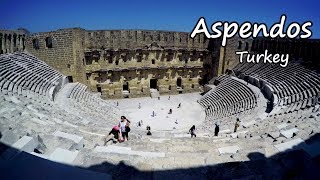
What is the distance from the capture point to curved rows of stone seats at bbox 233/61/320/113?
14883mm

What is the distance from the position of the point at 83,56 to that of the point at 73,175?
21.2 meters

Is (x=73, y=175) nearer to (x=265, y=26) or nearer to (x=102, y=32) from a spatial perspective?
(x=265, y=26)

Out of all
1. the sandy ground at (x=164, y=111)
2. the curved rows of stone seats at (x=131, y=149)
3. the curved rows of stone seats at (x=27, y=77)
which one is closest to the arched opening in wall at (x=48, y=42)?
the curved rows of stone seats at (x=27, y=77)

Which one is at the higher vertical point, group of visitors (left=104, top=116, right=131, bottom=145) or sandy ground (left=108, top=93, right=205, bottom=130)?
group of visitors (left=104, top=116, right=131, bottom=145)

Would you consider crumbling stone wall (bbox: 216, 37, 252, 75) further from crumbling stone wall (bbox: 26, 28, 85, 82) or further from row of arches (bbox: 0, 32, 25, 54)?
row of arches (bbox: 0, 32, 25, 54)

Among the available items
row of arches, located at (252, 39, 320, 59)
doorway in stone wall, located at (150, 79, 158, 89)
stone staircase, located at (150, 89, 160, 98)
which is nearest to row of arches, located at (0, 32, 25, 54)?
stone staircase, located at (150, 89, 160, 98)

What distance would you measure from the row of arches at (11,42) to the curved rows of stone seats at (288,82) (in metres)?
20.9

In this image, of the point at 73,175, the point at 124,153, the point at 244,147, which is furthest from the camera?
the point at 244,147

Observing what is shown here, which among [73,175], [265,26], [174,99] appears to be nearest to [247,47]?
[174,99]

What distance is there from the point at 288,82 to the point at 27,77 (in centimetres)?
2011

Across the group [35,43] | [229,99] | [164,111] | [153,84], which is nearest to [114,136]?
[164,111]

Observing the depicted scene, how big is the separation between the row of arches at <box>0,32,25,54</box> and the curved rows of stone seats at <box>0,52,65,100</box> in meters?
0.49

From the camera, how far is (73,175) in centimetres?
396

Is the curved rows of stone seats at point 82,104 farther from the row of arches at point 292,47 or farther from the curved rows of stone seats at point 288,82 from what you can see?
the row of arches at point 292,47
